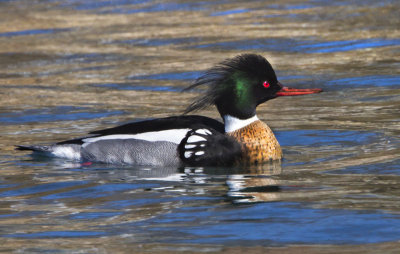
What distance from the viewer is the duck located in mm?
8062

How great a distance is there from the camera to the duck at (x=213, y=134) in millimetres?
8062

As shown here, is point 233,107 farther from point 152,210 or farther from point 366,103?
point 366,103

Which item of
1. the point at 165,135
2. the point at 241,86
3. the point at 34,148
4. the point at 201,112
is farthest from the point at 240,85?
the point at 201,112

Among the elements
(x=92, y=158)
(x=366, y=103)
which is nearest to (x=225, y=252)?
(x=92, y=158)

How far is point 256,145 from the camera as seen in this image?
8.20 metres

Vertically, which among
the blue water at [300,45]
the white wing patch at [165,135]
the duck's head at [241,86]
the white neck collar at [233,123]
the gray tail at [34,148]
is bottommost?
the gray tail at [34,148]

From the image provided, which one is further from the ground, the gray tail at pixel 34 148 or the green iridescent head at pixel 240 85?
the green iridescent head at pixel 240 85

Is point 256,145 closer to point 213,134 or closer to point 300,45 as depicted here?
point 213,134

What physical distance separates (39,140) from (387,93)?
4.37 metres

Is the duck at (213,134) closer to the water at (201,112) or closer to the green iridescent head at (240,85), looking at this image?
the green iridescent head at (240,85)

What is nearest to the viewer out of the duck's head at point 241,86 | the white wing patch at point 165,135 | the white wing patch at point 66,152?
the white wing patch at point 165,135

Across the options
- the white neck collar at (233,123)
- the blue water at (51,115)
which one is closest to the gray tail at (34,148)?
the white neck collar at (233,123)

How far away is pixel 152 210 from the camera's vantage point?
21.3 ft

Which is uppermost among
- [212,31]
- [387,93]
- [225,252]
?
[212,31]
